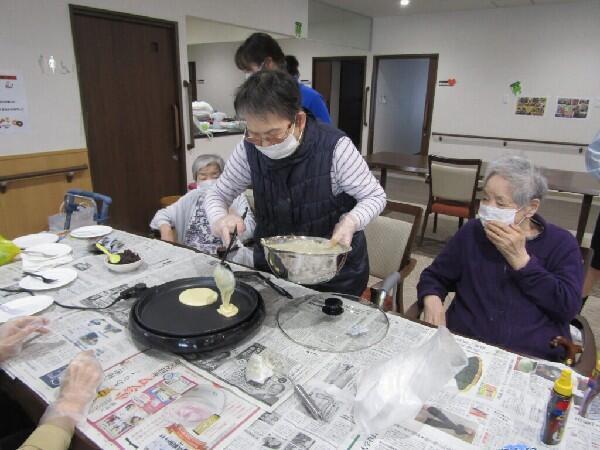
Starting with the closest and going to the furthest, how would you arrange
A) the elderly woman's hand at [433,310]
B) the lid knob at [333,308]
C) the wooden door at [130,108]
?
the lid knob at [333,308], the elderly woman's hand at [433,310], the wooden door at [130,108]

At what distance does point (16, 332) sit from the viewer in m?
1.05

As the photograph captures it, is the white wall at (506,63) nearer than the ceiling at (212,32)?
Yes

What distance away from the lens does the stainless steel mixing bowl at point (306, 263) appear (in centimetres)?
111

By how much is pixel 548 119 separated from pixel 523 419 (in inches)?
253

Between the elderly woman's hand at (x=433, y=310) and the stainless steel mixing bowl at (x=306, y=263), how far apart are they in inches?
19.4

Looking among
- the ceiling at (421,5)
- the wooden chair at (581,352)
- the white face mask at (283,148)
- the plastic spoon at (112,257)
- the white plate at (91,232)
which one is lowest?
the wooden chair at (581,352)

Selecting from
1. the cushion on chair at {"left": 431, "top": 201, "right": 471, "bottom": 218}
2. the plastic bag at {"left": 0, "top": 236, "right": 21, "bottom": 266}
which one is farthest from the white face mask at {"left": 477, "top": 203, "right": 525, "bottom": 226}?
the cushion on chair at {"left": 431, "top": 201, "right": 471, "bottom": 218}

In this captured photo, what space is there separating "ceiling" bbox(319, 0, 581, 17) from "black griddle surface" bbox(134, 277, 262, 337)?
5.82 m

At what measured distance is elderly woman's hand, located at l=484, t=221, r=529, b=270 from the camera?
1311mm

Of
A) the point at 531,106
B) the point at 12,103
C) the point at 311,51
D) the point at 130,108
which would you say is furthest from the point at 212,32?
the point at 531,106

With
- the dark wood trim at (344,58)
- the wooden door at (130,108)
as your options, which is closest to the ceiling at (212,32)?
the dark wood trim at (344,58)

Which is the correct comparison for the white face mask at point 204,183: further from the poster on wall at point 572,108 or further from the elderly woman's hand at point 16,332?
the poster on wall at point 572,108

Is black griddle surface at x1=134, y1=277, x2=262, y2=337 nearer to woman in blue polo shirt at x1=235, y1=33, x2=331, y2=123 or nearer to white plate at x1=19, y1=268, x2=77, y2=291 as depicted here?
white plate at x1=19, y1=268, x2=77, y2=291

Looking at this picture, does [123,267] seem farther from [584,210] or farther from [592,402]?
[584,210]
